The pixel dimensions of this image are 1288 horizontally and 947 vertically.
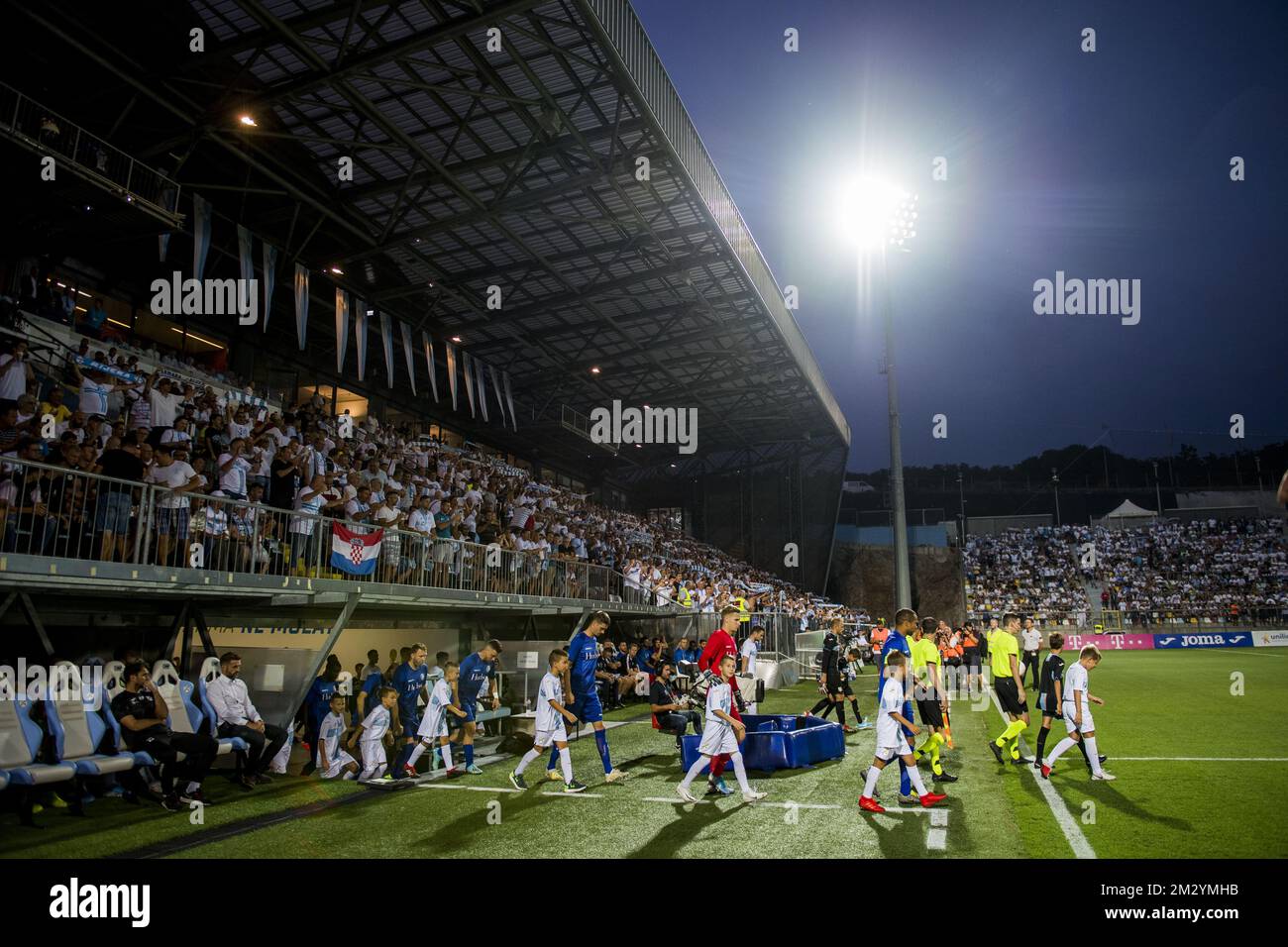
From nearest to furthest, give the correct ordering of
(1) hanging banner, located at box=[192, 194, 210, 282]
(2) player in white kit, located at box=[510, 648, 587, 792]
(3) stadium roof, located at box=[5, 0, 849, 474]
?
(2) player in white kit, located at box=[510, 648, 587, 792], (3) stadium roof, located at box=[5, 0, 849, 474], (1) hanging banner, located at box=[192, 194, 210, 282]

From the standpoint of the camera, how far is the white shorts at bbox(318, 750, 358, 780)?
10453 mm

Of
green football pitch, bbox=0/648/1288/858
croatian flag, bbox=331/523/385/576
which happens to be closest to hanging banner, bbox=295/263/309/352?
croatian flag, bbox=331/523/385/576

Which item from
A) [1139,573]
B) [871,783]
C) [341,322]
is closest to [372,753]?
[871,783]

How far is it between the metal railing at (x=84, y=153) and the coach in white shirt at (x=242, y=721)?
26.7ft

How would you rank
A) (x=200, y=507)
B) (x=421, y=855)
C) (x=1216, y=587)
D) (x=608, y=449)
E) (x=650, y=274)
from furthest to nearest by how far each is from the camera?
(x=1216, y=587) → (x=608, y=449) → (x=650, y=274) → (x=200, y=507) → (x=421, y=855)

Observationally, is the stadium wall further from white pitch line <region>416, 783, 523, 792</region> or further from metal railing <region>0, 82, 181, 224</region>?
metal railing <region>0, 82, 181, 224</region>

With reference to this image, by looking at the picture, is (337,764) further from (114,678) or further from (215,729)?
(114,678)

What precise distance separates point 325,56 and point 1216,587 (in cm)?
Result: 5801

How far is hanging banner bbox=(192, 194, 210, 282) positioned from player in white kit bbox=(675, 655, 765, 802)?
43.4 ft

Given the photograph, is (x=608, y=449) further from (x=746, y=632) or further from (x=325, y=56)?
(x=325, y=56)

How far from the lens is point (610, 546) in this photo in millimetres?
27125

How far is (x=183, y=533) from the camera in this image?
9.12 m

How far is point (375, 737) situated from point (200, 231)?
1136 cm

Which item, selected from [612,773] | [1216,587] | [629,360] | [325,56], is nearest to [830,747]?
[612,773]
